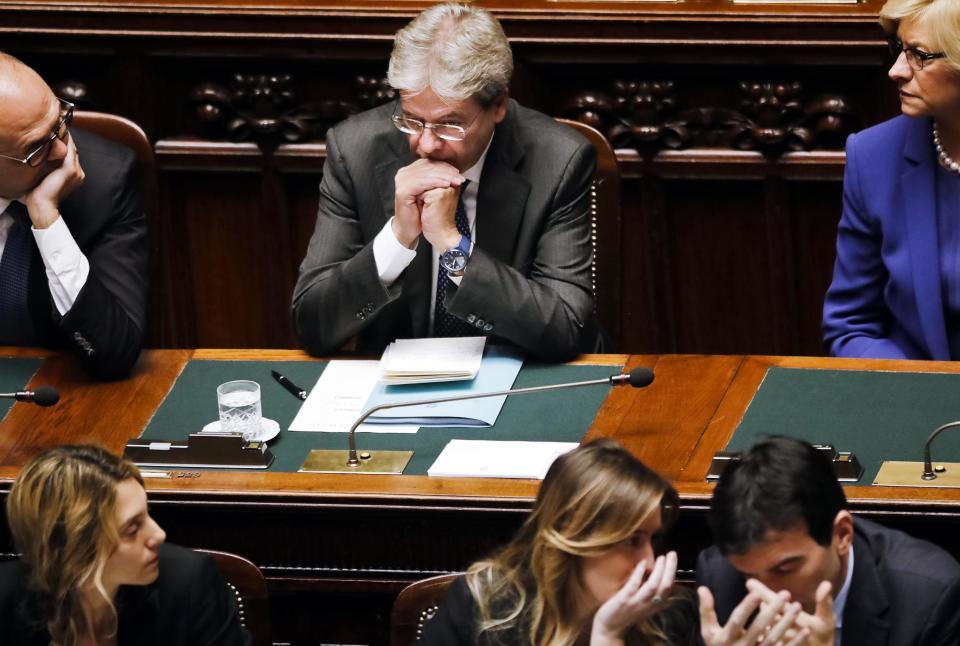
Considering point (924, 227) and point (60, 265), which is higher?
point (924, 227)

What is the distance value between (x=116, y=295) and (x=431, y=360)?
2.48 ft

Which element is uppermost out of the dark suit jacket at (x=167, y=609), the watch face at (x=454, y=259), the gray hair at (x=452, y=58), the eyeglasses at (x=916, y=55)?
the eyeglasses at (x=916, y=55)

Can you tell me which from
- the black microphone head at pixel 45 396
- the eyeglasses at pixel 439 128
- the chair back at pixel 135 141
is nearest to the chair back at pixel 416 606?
the black microphone head at pixel 45 396

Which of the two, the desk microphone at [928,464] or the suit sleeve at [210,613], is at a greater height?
the desk microphone at [928,464]

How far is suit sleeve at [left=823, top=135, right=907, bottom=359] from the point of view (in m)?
3.92

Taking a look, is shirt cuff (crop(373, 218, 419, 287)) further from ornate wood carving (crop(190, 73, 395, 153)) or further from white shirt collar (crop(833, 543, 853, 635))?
white shirt collar (crop(833, 543, 853, 635))

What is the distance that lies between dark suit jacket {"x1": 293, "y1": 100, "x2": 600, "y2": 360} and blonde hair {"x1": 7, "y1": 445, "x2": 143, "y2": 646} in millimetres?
906

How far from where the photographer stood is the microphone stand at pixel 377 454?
3316mm

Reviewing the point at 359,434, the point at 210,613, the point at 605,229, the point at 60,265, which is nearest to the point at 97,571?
the point at 210,613

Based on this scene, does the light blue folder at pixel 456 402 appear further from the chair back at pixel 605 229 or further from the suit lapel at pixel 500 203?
the chair back at pixel 605 229

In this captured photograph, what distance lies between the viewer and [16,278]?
12.8 feet

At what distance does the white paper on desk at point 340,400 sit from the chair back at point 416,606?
0.59 meters

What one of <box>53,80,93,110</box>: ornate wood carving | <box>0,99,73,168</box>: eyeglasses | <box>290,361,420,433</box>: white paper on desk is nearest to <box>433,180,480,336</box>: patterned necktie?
<box>290,361,420,433</box>: white paper on desk

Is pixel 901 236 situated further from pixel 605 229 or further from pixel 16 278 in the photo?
pixel 16 278
